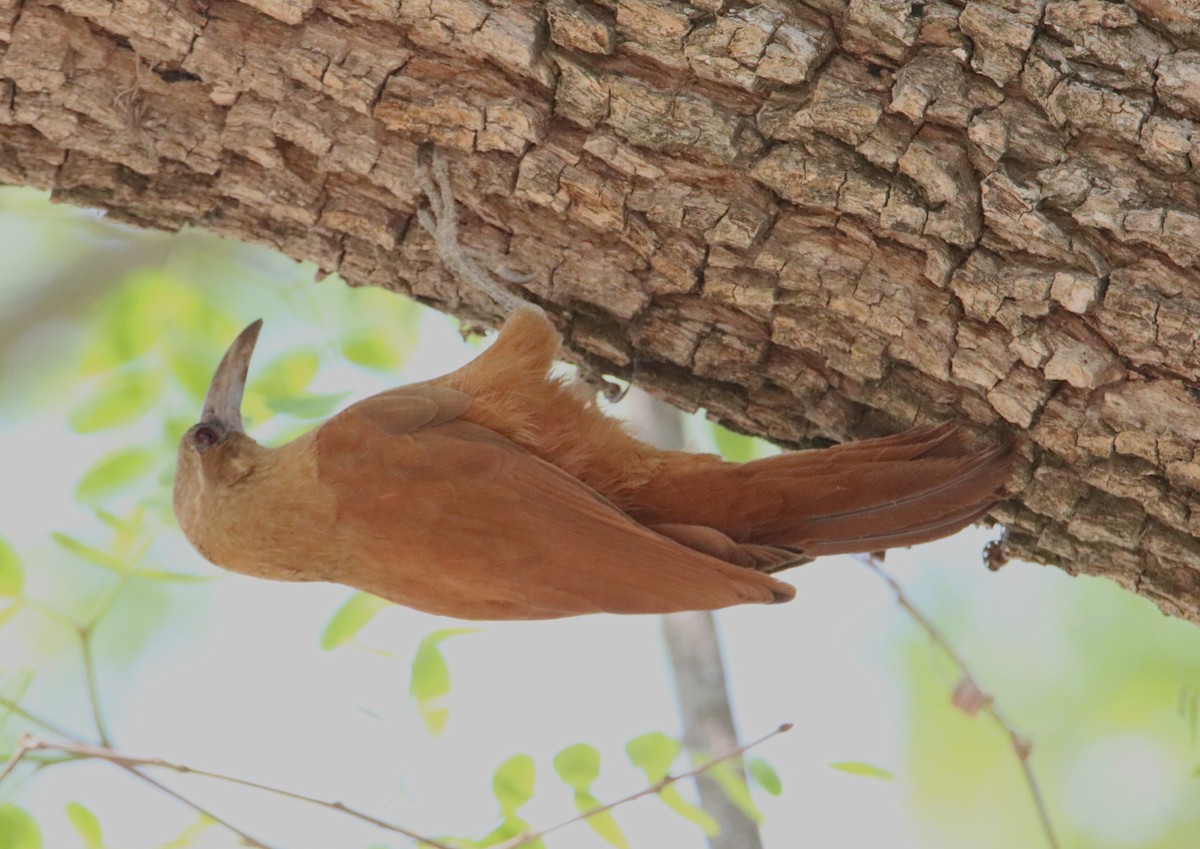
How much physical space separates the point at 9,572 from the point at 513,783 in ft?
4.85

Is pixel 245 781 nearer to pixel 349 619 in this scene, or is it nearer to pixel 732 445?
pixel 349 619

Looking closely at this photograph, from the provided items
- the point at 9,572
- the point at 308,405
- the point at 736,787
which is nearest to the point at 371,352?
the point at 308,405

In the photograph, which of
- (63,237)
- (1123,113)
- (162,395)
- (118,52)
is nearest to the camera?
(1123,113)

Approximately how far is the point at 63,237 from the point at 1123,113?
17.4 ft

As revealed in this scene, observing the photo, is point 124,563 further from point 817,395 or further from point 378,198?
point 817,395

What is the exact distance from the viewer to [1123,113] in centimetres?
273

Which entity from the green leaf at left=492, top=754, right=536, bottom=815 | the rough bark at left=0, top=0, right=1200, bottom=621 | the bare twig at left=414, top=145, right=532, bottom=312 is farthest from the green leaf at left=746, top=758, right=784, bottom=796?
the bare twig at left=414, top=145, right=532, bottom=312

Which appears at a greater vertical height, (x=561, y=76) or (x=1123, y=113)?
(x=561, y=76)

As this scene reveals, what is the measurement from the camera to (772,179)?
3.00 meters

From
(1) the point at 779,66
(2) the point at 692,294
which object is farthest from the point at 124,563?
(1) the point at 779,66

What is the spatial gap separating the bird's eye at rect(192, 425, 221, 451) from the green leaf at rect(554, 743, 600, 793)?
55.1 inches

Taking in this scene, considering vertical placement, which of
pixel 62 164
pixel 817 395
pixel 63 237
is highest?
pixel 63 237

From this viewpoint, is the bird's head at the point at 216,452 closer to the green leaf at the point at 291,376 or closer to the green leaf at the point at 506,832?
the green leaf at the point at 291,376

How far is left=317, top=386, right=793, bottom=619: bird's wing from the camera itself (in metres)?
3.19
